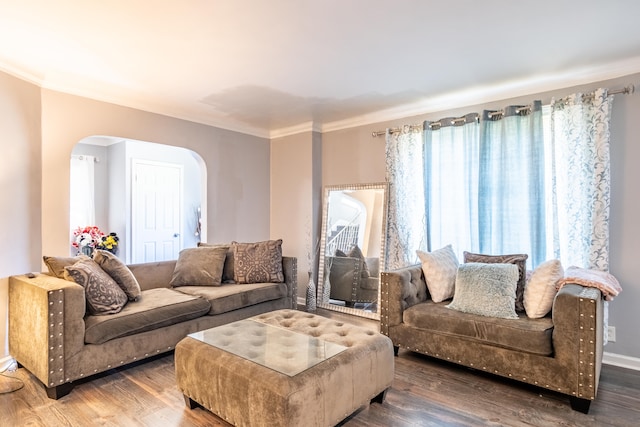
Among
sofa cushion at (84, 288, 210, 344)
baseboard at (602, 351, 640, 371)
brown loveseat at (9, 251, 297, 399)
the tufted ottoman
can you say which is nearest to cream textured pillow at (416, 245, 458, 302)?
the tufted ottoman

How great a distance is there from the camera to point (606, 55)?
2.69 meters

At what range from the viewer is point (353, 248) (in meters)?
4.32

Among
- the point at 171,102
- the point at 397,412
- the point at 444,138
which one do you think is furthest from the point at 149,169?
the point at 397,412

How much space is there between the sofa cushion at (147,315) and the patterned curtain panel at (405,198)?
213cm

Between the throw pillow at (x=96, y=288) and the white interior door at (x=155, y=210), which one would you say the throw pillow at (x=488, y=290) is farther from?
the white interior door at (x=155, y=210)

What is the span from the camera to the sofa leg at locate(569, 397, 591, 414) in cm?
213

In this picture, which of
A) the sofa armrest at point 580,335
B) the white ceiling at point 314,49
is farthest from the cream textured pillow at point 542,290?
the white ceiling at point 314,49

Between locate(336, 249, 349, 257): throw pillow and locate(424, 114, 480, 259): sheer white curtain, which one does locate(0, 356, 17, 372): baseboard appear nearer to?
locate(336, 249, 349, 257): throw pillow

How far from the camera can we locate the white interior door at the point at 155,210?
5496 mm

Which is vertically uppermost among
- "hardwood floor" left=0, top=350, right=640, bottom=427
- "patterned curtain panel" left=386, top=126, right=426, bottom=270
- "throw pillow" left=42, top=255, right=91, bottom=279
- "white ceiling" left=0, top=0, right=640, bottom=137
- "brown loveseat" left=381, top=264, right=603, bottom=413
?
"white ceiling" left=0, top=0, right=640, bottom=137

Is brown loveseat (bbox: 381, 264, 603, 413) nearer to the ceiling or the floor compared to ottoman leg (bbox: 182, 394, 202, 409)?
nearer to the ceiling

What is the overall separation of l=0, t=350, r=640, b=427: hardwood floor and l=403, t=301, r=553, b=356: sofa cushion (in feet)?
1.06

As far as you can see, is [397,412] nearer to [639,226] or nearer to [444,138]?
[639,226]

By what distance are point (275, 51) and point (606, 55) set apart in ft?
8.19
